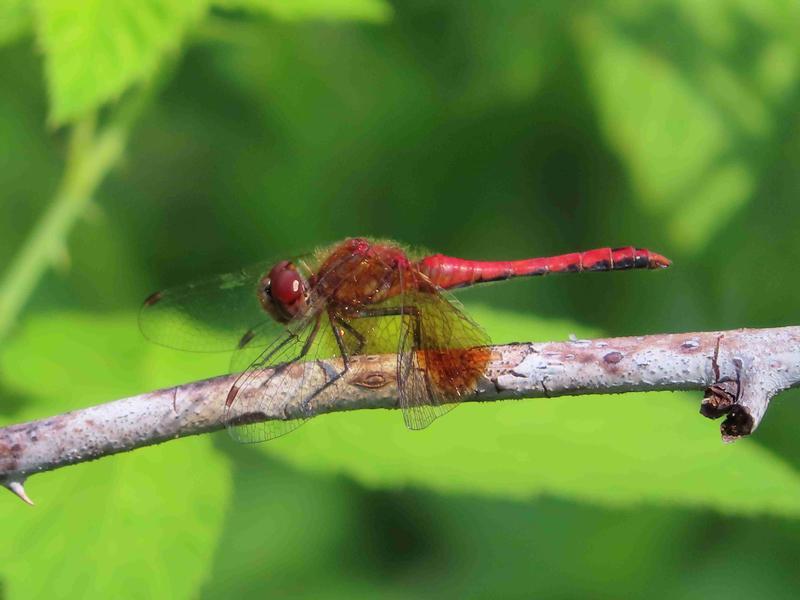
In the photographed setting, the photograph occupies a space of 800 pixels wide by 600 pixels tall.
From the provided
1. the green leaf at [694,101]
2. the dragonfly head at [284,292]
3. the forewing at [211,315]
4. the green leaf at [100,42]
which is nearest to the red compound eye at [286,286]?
the dragonfly head at [284,292]

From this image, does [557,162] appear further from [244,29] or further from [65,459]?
[65,459]

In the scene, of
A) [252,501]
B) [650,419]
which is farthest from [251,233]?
[650,419]

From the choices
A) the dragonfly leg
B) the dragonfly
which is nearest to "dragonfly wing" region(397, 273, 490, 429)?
the dragonfly

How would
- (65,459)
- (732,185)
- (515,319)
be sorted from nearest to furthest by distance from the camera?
(65,459) → (515,319) → (732,185)

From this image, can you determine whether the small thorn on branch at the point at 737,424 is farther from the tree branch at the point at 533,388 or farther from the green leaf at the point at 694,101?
the green leaf at the point at 694,101

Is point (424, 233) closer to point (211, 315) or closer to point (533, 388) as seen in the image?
point (211, 315)
